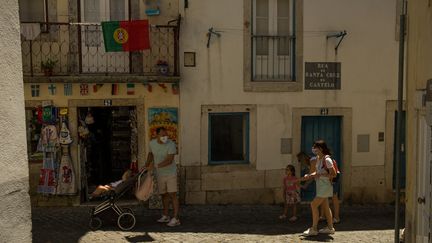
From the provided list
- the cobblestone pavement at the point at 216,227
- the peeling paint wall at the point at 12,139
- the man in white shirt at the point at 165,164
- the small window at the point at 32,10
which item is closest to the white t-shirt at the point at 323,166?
the cobblestone pavement at the point at 216,227

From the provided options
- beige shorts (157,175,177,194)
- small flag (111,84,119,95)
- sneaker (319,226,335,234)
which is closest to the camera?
sneaker (319,226,335,234)

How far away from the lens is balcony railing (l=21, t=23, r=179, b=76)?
31.8ft

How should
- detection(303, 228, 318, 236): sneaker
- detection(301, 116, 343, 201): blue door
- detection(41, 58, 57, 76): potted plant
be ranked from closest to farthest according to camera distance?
detection(303, 228, 318, 236): sneaker
detection(41, 58, 57, 76): potted plant
detection(301, 116, 343, 201): blue door

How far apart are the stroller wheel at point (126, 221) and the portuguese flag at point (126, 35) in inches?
134

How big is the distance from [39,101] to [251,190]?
503 centimetres

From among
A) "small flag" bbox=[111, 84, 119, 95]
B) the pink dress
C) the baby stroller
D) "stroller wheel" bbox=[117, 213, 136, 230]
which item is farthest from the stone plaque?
"stroller wheel" bbox=[117, 213, 136, 230]

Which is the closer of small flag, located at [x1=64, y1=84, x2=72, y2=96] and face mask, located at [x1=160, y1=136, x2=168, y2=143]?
face mask, located at [x1=160, y1=136, x2=168, y2=143]

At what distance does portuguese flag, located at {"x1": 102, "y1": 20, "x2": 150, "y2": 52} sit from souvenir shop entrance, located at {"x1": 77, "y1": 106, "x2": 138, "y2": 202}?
1.61 metres

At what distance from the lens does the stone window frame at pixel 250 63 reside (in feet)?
33.6

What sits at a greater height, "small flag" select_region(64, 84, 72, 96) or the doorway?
"small flag" select_region(64, 84, 72, 96)

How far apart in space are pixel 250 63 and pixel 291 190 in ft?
10.1

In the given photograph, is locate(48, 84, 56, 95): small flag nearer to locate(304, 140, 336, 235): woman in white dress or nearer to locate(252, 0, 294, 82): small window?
locate(252, 0, 294, 82): small window

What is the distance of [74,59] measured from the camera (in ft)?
32.3

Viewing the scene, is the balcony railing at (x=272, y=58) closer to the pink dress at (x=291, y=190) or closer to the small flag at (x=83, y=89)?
the pink dress at (x=291, y=190)
